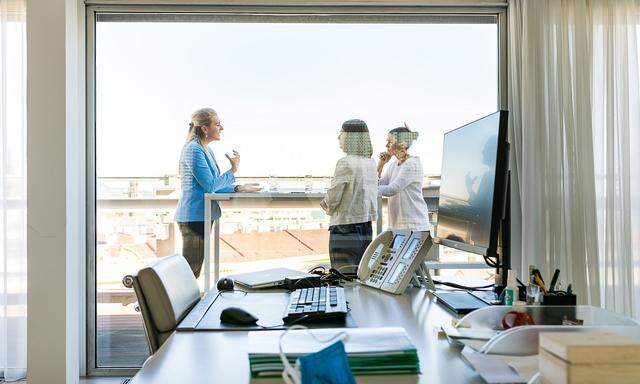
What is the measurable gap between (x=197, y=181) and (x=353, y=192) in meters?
0.96

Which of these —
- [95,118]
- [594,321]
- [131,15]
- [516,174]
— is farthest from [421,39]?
[594,321]

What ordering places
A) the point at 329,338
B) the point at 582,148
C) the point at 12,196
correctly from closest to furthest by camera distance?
the point at 329,338 < the point at 582,148 < the point at 12,196

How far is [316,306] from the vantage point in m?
1.69

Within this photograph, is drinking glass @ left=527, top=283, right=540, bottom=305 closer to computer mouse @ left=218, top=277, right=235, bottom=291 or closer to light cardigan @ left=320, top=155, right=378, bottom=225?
computer mouse @ left=218, top=277, right=235, bottom=291

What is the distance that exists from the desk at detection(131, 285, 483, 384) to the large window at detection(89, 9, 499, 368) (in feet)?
6.28

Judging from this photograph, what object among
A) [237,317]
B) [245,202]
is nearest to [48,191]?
[245,202]

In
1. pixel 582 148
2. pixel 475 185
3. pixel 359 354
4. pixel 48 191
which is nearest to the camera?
pixel 359 354

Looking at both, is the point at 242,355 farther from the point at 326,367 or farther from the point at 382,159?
the point at 382,159

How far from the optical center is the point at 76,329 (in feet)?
10.8

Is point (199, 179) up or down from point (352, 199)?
up

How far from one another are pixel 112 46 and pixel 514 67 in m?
2.40

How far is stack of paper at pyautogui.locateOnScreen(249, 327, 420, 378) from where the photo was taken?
1.03m

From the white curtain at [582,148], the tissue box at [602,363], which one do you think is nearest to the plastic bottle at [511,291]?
the tissue box at [602,363]

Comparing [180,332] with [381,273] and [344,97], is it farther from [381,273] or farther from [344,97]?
[344,97]
